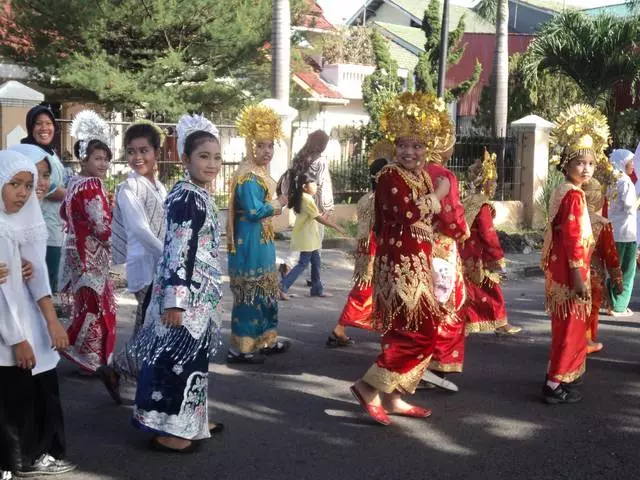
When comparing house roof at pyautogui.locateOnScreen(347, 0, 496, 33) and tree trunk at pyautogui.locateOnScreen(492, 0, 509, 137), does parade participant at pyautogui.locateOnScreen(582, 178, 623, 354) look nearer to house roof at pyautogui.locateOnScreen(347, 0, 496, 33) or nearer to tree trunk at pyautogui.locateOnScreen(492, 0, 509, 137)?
tree trunk at pyautogui.locateOnScreen(492, 0, 509, 137)

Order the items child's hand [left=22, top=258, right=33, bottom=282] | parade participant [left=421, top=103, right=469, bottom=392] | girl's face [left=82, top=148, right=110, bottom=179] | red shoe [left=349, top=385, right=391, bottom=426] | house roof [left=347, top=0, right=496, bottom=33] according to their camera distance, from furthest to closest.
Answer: house roof [left=347, top=0, right=496, bottom=33]
girl's face [left=82, top=148, right=110, bottom=179]
parade participant [left=421, top=103, right=469, bottom=392]
red shoe [left=349, top=385, right=391, bottom=426]
child's hand [left=22, top=258, right=33, bottom=282]

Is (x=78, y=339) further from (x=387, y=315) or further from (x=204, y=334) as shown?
(x=387, y=315)

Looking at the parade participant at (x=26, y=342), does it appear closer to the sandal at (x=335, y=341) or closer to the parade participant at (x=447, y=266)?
the parade participant at (x=447, y=266)

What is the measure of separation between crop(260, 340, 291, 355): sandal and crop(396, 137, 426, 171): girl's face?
2513mm

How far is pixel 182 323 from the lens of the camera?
4609 millimetres

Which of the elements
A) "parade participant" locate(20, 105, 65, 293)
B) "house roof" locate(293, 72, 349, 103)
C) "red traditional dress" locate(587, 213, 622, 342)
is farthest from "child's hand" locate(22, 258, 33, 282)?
"house roof" locate(293, 72, 349, 103)

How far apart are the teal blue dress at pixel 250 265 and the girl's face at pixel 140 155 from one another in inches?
40.4

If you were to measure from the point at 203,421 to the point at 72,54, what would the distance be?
17.2 m

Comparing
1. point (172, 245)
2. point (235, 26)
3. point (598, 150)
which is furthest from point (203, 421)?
point (235, 26)

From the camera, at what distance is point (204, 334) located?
4.76 m

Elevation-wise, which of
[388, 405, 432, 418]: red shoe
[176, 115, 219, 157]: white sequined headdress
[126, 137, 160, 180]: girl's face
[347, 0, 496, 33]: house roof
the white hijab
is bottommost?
[388, 405, 432, 418]: red shoe

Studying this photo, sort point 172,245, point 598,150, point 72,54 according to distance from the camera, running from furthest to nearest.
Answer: point 72,54, point 598,150, point 172,245

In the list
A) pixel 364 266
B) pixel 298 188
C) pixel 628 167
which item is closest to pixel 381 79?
pixel 628 167

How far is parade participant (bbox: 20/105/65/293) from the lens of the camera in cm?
722
